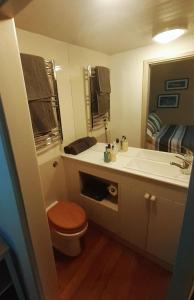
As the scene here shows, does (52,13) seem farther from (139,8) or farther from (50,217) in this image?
(50,217)

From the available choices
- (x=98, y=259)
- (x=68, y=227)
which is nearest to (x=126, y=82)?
(x=68, y=227)

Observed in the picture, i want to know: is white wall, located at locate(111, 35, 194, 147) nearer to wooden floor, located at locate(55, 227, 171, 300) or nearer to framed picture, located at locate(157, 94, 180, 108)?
framed picture, located at locate(157, 94, 180, 108)

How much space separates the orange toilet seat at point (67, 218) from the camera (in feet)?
4.71

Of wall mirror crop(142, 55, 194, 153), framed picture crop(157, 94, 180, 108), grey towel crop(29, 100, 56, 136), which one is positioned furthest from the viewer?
framed picture crop(157, 94, 180, 108)

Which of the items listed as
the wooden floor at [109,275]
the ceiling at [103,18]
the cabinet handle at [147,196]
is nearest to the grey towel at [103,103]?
the ceiling at [103,18]

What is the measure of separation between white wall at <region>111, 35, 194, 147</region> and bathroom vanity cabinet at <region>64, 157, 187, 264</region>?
2.48ft

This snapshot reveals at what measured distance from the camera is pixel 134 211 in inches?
58.7

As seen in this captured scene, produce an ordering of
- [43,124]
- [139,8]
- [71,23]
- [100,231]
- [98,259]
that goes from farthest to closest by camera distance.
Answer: [100,231] < [98,259] < [43,124] < [71,23] < [139,8]

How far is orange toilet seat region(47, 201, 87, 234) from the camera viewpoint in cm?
144

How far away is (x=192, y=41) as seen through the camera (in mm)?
1542

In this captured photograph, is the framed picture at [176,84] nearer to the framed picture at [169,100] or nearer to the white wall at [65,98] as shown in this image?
the framed picture at [169,100]

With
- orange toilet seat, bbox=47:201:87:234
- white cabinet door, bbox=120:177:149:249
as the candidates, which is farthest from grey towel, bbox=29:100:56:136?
white cabinet door, bbox=120:177:149:249

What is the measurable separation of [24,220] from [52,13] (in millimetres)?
1294

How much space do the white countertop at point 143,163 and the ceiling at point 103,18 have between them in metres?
1.13
